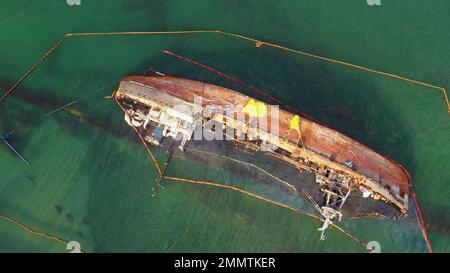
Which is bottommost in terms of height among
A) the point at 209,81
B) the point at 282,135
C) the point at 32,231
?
the point at 32,231

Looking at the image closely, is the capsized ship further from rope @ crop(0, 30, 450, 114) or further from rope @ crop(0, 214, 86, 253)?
rope @ crop(0, 214, 86, 253)

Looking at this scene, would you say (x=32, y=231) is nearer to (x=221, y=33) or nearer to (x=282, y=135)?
(x=282, y=135)

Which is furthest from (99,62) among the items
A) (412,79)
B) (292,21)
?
(412,79)

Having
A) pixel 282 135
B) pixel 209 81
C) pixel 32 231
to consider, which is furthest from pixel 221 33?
pixel 32 231

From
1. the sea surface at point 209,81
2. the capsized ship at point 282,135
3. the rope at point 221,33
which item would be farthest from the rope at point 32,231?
the capsized ship at point 282,135

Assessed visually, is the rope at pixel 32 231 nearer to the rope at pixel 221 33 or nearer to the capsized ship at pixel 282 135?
the rope at pixel 221 33

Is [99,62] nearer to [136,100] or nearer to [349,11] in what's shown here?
[136,100]
